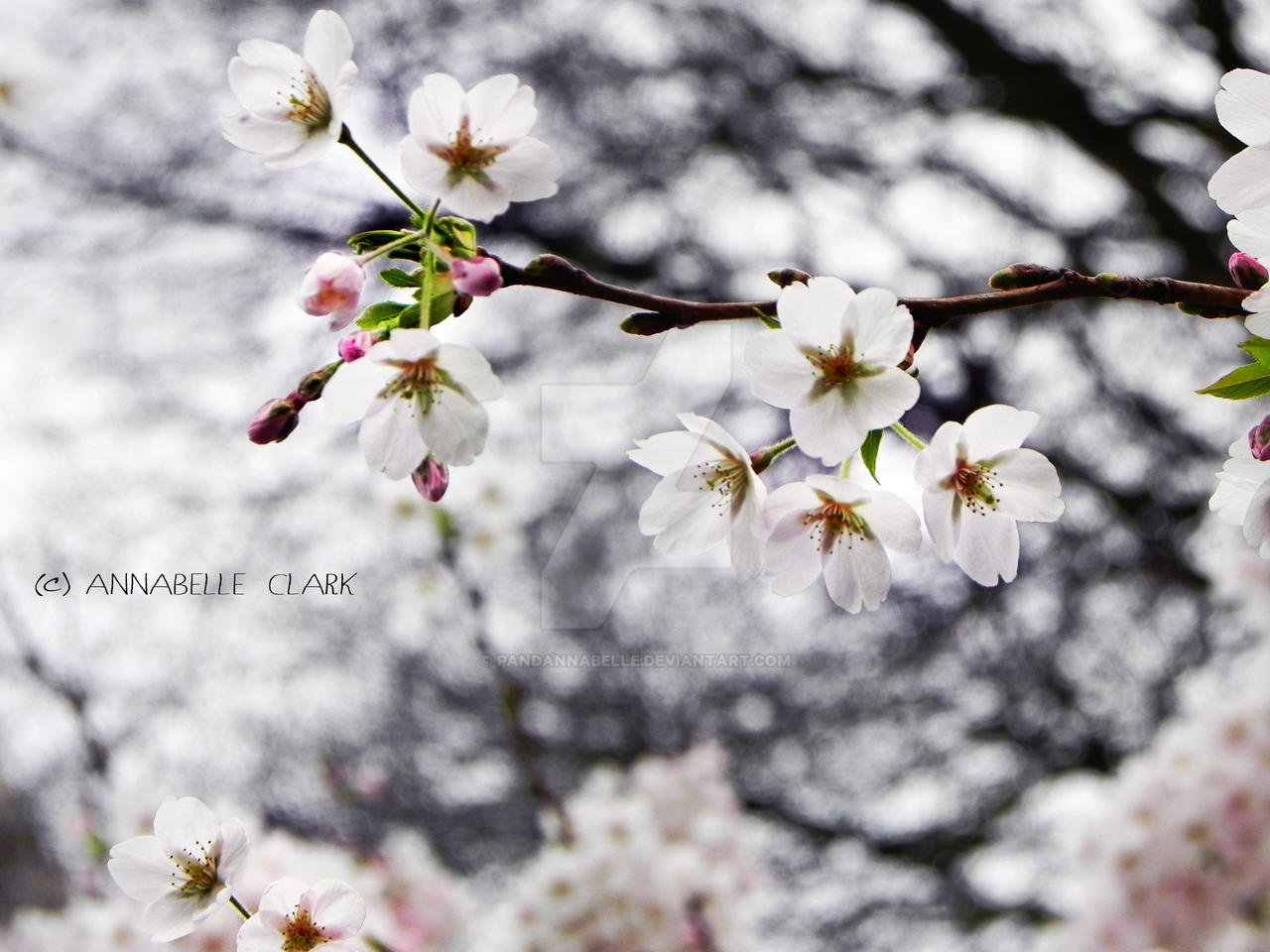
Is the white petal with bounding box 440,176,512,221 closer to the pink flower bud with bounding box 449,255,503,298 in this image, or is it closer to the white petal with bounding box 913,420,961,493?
the pink flower bud with bounding box 449,255,503,298

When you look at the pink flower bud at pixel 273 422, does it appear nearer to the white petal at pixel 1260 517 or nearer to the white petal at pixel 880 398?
the white petal at pixel 880 398

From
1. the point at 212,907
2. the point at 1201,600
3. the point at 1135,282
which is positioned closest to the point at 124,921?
the point at 212,907

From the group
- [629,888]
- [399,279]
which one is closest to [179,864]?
[399,279]

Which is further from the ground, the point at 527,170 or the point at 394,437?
the point at 527,170

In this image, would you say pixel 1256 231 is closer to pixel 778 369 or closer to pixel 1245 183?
pixel 1245 183

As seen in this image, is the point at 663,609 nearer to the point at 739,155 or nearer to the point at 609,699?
the point at 609,699

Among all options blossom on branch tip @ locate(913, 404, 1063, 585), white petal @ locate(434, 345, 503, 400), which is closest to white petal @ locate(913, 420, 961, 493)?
blossom on branch tip @ locate(913, 404, 1063, 585)
